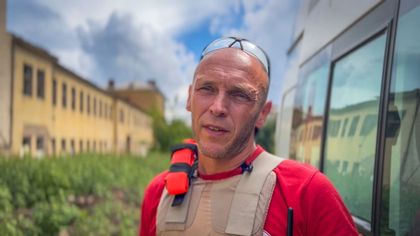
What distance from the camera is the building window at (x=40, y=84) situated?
26.8 meters

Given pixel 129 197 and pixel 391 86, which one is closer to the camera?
pixel 391 86

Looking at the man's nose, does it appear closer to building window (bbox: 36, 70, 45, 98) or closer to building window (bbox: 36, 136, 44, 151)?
building window (bbox: 36, 70, 45, 98)

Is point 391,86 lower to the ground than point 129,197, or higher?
higher

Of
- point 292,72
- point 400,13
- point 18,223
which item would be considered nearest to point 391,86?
point 400,13

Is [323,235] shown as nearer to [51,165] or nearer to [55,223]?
[55,223]

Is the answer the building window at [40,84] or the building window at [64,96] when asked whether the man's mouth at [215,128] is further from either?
the building window at [64,96]

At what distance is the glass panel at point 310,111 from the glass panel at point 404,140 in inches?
46.8

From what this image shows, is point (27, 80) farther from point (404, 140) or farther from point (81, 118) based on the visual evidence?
point (404, 140)

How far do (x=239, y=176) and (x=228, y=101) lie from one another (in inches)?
11.7

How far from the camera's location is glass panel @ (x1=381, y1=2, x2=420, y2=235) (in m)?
1.81

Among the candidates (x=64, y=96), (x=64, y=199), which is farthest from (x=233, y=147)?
(x=64, y=96)

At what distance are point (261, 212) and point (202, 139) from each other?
37cm

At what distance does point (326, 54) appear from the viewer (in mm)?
3223

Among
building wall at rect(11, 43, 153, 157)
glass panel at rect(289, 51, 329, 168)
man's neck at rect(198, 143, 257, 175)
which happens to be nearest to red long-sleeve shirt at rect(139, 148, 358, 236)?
man's neck at rect(198, 143, 257, 175)
